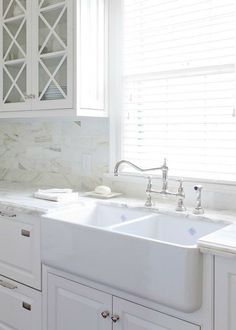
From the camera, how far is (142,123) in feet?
8.32

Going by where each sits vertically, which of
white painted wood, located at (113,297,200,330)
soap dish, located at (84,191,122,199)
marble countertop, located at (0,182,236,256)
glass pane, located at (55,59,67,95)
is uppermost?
glass pane, located at (55,59,67,95)

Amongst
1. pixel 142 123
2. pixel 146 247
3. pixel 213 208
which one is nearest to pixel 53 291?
Answer: pixel 146 247

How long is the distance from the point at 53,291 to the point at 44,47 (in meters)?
1.47

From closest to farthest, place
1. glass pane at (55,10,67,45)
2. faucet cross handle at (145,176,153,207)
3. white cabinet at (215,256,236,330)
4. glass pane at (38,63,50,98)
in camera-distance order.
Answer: white cabinet at (215,256,236,330) → faucet cross handle at (145,176,153,207) → glass pane at (55,10,67,45) → glass pane at (38,63,50,98)

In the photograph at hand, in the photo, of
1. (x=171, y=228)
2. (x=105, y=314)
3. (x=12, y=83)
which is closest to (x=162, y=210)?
(x=171, y=228)

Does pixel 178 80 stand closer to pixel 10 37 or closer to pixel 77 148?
pixel 77 148

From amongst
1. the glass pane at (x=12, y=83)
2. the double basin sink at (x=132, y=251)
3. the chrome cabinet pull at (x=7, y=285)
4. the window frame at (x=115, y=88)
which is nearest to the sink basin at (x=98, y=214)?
the double basin sink at (x=132, y=251)

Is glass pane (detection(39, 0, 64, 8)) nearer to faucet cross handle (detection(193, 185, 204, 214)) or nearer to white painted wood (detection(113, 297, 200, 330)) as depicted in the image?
faucet cross handle (detection(193, 185, 204, 214))

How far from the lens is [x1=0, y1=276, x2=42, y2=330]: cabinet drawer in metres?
2.21

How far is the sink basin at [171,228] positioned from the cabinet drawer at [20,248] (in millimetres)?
528

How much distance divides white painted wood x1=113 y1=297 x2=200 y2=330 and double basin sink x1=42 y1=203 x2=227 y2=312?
3.3 inches

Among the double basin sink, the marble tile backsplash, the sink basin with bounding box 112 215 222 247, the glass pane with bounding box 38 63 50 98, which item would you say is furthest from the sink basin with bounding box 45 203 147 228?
the glass pane with bounding box 38 63 50 98

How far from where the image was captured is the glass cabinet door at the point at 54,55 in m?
2.44

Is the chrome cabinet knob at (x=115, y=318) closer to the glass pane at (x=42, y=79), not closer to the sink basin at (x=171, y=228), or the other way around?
the sink basin at (x=171, y=228)
